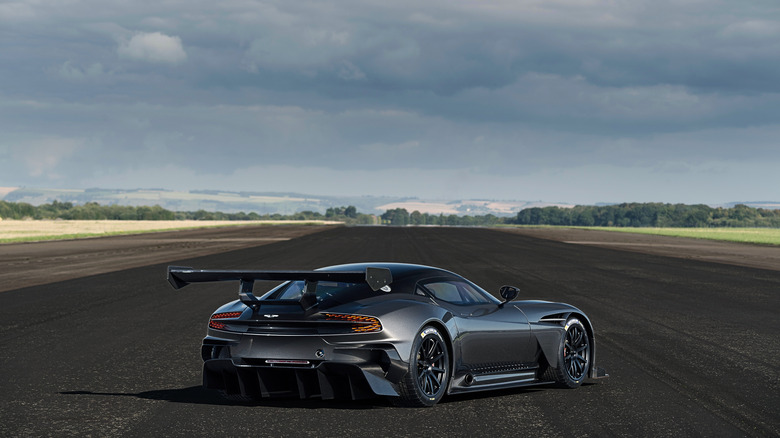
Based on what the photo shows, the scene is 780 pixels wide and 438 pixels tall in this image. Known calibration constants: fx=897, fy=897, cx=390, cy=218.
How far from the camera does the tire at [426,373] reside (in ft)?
24.1

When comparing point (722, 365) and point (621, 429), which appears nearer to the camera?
point (621, 429)

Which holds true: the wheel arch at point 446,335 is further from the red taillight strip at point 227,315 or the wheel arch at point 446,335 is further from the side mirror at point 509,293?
the red taillight strip at point 227,315

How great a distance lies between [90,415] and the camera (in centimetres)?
754

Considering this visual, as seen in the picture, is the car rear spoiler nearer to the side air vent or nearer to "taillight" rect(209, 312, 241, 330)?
"taillight" rect(209, 312, 241, 330)

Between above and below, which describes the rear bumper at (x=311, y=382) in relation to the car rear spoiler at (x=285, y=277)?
below

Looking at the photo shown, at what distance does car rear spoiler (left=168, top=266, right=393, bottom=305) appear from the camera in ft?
22.9

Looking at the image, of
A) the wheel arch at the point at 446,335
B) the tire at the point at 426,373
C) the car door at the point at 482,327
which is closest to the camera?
the tire at the point at 426,373

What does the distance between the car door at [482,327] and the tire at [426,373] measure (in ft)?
0.63

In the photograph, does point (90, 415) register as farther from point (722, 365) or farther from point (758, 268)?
point (758, 268)

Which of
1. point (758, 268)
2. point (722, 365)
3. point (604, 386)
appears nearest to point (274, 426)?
point (604, 386)

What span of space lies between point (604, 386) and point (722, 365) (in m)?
2.25

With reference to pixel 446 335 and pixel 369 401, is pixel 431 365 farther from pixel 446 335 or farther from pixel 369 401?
pixel 369 401

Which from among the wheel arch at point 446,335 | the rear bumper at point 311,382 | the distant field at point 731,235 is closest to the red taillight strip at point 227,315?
the rear bumper at point 311,382

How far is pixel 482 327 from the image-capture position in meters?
8.12
